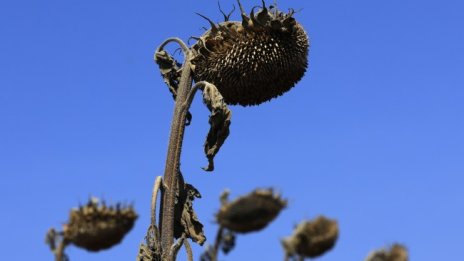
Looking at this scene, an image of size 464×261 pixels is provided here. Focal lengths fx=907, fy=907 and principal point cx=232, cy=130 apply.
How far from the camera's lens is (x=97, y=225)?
12.9 feet

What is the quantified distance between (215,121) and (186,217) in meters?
0.59

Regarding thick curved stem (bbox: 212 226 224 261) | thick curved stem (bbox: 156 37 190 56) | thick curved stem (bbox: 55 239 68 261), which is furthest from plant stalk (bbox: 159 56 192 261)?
thick curved stem (bbox: 212 226 224 261)

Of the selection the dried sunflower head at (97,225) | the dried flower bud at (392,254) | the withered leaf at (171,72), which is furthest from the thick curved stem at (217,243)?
the dried sunflower head at (97,225)

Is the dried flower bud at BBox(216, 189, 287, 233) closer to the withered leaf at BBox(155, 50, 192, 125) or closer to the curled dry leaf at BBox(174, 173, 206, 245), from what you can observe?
the withered leaf at BBox(155, 50, 192, 125)

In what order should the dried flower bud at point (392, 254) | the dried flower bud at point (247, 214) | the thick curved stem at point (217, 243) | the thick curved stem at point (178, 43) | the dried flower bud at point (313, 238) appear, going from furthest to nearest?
the dried flower bud at point (392, 254) < the dried flower bud at point (247, 214) < the dried flower bud at point (313, 238) < the thick curved stem at point (217, 243) < the thick curved stem at point (178, 43)

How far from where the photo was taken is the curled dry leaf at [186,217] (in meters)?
5.14

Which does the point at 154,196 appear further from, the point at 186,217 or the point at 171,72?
the point at 171,72

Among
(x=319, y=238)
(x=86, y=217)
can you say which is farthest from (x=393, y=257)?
(x=86, y=217)

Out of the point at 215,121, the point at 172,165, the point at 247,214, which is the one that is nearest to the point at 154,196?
the point at 172,165

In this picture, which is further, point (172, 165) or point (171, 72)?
point (171, 72)

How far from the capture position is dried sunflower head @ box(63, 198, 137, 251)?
3.85 m

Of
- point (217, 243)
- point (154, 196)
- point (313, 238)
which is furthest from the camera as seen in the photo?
point (313, 238)

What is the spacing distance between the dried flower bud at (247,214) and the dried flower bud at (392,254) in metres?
1.49

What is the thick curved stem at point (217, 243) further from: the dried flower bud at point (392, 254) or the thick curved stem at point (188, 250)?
the thick curved stem at point (188, 250)
